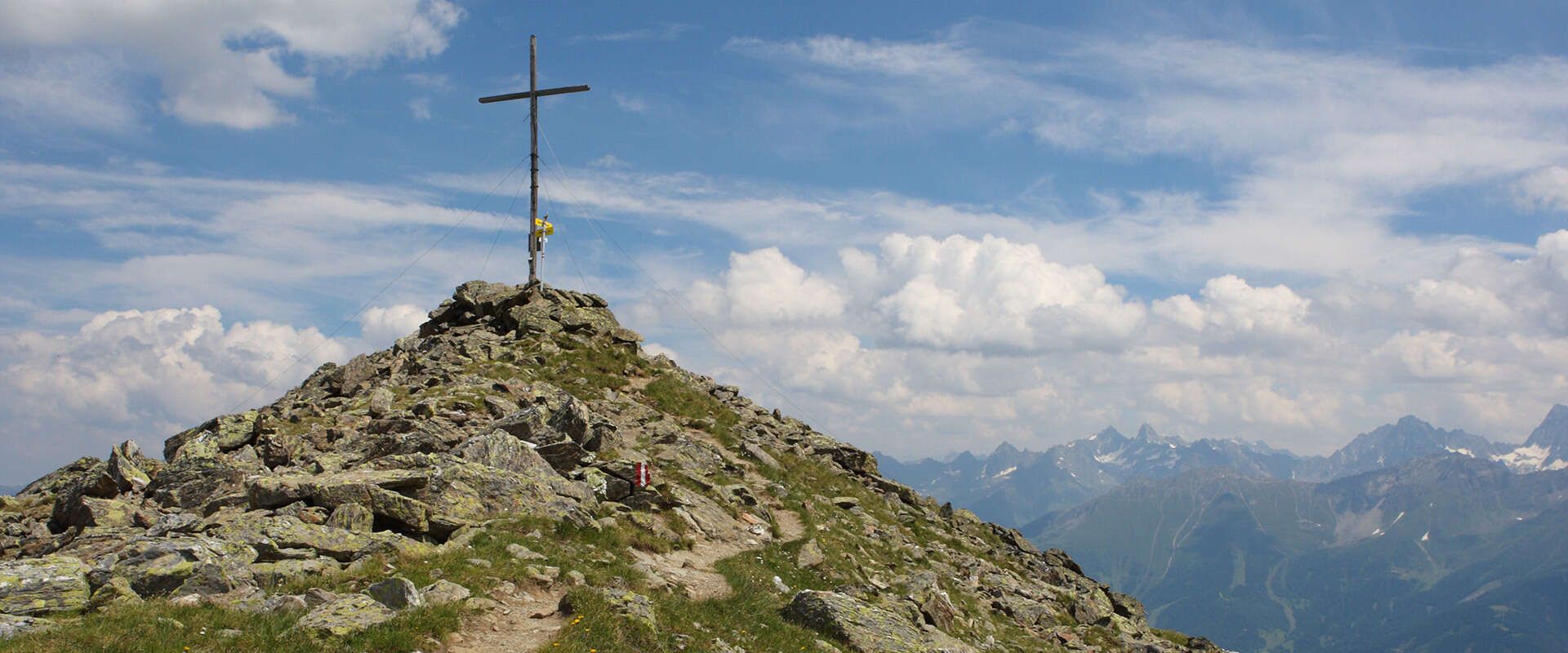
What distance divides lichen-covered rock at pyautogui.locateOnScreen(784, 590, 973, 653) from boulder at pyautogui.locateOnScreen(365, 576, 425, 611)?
926 cm

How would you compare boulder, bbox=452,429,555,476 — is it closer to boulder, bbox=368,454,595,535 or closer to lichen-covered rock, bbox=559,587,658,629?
boulder, bbox=368,454,595,535

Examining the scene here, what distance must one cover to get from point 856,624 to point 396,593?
35.7ft

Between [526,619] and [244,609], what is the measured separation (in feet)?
16.7

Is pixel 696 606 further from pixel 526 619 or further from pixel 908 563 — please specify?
pixel 908 563

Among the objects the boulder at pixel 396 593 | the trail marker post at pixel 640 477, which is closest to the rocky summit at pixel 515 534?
the boulder at pixel 396 593

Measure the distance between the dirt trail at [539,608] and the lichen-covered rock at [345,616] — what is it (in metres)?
1.41

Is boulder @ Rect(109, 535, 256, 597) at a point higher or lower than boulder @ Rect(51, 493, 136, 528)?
higher

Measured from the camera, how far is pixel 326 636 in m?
15.1

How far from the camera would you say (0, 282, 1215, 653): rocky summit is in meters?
16.5

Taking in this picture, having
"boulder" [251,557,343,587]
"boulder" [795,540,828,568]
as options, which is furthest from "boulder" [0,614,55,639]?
"boulder" [795,540,828,568]

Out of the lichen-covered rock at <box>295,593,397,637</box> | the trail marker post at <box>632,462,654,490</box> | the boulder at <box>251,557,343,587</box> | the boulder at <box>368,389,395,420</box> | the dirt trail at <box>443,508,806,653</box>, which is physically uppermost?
the boulder at <box>368,389,395,420</box>

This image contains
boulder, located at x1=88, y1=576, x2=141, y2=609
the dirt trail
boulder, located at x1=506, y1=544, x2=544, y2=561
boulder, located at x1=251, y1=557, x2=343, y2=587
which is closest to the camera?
boulder, located at x1=88, y1=576, x2=141, y2=609

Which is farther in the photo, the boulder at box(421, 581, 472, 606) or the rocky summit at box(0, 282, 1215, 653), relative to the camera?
the boulder at box(421, 581, 472, 606)

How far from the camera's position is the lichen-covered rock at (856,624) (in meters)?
21.4
